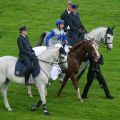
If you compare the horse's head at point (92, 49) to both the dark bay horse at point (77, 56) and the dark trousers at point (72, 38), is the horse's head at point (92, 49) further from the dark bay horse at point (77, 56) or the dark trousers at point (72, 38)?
the dark trousers at point (72, 38)

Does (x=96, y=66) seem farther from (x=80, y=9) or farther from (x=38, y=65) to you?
(x=80, y=9)

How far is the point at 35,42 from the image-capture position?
31.8 metres

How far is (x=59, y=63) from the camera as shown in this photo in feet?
59.0

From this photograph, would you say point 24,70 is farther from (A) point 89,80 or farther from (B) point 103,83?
(B) point 103,83

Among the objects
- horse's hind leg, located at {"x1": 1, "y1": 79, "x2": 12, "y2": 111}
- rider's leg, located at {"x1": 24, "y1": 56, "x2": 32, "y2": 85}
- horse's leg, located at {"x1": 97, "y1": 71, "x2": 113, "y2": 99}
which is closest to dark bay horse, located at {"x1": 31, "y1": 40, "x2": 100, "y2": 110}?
horse's leg, located at {"x1": 97, "y1": 71, "x2": 113, "y2": 99}

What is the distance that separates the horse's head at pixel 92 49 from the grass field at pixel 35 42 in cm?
180

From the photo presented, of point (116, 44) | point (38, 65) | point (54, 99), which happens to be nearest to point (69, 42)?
point (54, 99)

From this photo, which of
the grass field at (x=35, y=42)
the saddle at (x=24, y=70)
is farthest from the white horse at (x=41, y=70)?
the grass field at (x=35, y=42)

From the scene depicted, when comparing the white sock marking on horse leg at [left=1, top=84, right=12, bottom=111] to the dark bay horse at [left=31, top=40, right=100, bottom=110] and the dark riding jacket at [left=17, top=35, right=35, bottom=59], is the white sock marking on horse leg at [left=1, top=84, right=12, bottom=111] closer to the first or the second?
the dark riding jacket at [left=17, top=35, right=35, bottom=59]

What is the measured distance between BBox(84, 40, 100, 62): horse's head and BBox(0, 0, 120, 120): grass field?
5.89 feet

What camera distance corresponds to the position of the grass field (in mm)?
18359

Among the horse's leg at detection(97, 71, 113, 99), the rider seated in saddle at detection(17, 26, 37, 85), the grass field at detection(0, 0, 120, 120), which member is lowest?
the grass field at detection(0, 0, 120, 120)

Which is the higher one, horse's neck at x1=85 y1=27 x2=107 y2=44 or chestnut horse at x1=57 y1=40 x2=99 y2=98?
horse's neck at x1=85 y1=27 x2=107 y2=44

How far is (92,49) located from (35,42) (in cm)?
1268
